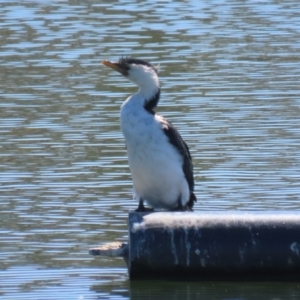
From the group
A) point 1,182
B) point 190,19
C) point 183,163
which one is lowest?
point 190,19

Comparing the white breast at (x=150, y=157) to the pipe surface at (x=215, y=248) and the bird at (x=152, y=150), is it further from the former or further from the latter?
the pipe surface at (x=215, y=248)

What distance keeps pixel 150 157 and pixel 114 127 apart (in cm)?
523

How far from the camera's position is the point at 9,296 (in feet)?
29.7

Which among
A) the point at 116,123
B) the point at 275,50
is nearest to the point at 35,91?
the point at 116,123

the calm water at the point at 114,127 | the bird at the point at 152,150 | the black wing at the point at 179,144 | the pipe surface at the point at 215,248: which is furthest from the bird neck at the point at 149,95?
the calm water at the point at 114,127

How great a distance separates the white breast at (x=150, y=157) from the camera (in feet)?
32.4

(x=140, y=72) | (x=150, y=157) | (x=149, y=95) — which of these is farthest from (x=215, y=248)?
(x=140, y=72)

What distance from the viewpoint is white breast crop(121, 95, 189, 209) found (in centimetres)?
989

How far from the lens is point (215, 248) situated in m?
9.35

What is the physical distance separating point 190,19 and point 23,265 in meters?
15.5

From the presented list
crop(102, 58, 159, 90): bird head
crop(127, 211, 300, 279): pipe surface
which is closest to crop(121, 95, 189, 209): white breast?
crop(102, 58, 159, 90): bird head

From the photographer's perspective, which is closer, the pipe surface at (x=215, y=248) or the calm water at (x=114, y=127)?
the pipe surface at (x=215, y=248)

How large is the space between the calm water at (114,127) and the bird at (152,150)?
2.24 ft

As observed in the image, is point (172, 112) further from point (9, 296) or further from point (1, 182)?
point (9, 296)
